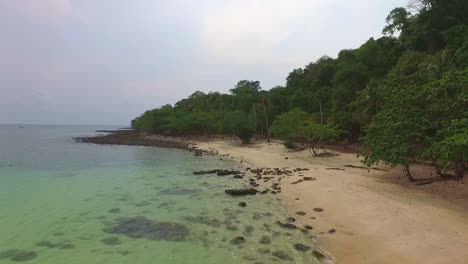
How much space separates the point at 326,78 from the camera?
71.6m

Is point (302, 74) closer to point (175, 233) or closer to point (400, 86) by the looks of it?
point (400, 86)

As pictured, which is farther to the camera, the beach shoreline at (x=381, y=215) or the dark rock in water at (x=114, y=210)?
the dark rock in water at (x=114, y=210)

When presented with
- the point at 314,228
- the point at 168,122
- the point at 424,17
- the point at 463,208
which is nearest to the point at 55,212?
the point at 314,228

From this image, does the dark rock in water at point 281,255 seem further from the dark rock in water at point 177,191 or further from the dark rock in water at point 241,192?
the dark rock in water at point 177,191

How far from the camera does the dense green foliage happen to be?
18.8 meters

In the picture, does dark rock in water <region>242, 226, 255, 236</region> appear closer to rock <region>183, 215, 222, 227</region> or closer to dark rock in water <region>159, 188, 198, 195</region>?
rock <region>183, 215, 222, 227</region>

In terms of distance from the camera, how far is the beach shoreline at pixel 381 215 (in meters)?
10.7

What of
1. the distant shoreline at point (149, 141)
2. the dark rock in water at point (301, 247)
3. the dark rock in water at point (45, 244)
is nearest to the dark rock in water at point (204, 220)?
the dark rock in water at point (301, 247)

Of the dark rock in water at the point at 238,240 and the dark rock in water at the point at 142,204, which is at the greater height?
the dark rock in water at the point at 238,240

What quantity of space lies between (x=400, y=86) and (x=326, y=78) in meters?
49.7

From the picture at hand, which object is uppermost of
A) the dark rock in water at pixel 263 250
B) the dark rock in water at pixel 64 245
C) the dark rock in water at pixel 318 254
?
the dark rock in water at pixel 318 254

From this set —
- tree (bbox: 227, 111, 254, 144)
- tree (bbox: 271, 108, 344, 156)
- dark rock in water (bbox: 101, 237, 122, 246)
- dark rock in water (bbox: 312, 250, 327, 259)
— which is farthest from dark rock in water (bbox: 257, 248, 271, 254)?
tree (bbox: 227, 111, 254, 144)

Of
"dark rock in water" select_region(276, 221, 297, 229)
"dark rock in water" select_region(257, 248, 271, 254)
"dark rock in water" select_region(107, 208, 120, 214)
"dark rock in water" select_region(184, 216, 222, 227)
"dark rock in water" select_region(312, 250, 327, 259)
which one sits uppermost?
"dark rock in water" select_region(276, 221, 297, 229)

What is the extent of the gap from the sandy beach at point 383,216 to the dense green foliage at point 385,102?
5.30 ft
